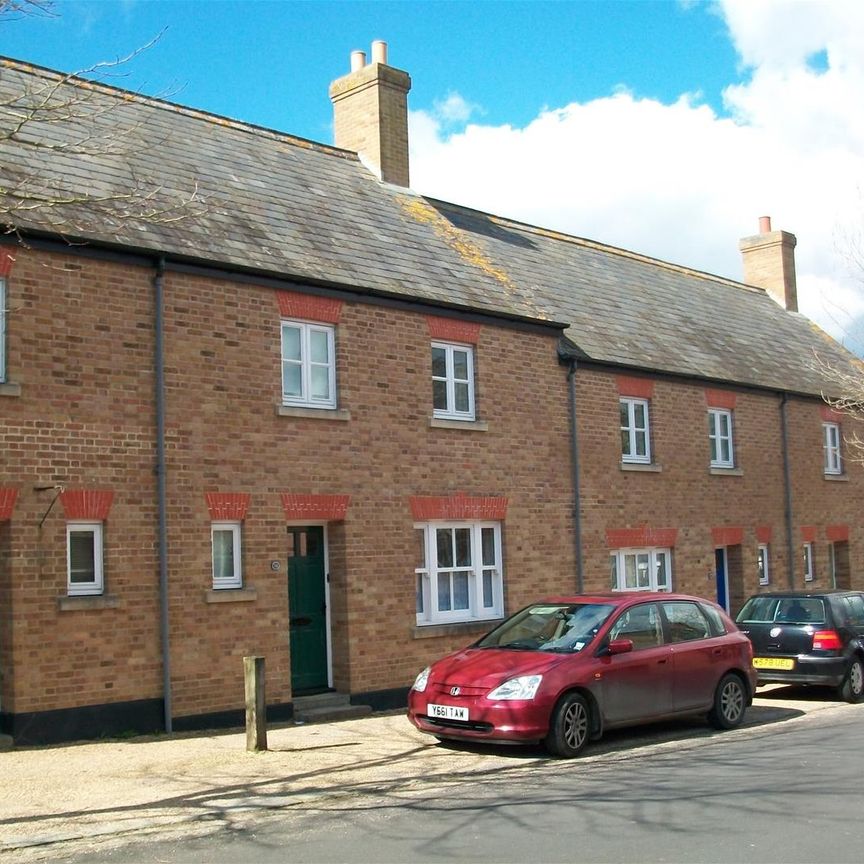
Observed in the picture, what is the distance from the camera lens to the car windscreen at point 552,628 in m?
11.4

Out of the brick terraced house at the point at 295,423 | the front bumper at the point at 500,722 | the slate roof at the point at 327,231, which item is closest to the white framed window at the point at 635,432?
the brick terraced house at the point at 295,423

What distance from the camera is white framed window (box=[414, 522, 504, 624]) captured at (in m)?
15.8

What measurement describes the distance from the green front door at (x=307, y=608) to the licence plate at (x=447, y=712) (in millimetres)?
3811

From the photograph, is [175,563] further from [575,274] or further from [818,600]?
[575,274]

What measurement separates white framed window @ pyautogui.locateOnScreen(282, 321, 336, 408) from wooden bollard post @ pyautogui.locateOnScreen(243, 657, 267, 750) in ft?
14.0

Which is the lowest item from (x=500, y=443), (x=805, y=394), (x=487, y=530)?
(x=487, y=530)

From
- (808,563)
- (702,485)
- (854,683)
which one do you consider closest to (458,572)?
(854,683)

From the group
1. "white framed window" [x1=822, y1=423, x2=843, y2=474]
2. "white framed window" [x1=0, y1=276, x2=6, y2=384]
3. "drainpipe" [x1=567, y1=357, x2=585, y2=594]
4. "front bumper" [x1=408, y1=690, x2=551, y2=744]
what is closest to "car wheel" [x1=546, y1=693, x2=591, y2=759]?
"front bumper" [x1=408, y1=690, x2=551, y2=744]

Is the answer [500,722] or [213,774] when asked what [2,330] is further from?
[500,722]

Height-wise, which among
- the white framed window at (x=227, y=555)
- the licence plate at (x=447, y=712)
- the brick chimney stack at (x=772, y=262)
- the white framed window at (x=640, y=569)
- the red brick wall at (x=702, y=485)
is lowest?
the licence plate at (x=447, y=712)

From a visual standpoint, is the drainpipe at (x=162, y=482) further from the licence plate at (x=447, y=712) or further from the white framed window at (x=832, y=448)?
the white framed window at (x=832, y=448)

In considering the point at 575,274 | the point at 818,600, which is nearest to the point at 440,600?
the point at 818,600

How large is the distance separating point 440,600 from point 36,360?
668 cm

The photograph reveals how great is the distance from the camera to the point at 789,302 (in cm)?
3042
